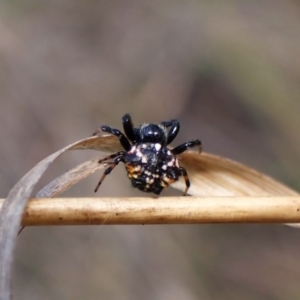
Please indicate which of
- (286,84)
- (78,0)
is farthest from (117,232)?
(78,0)

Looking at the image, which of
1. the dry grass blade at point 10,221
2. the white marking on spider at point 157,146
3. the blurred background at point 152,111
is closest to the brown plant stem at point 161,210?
the dry grass blade at point 10,221

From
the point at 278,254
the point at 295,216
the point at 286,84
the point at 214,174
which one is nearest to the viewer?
the point at 295,216

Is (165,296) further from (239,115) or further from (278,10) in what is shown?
(278,10)

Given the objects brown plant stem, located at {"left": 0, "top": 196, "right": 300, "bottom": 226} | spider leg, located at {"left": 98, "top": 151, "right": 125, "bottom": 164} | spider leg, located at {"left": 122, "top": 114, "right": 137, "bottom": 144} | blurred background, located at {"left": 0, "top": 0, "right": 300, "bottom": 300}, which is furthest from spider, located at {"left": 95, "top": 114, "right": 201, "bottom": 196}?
blurred background, located at {"left": 0, "top": 0, "right": 300, "bottom": 300}

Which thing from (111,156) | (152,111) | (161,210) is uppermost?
(161,210)

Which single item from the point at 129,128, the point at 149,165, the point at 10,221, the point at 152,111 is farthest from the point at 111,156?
the point at 152,111

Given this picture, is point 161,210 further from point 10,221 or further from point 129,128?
point 129,128

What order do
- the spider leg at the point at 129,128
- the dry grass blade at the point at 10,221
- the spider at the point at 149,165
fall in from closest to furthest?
the dry grass blade at the point at 10,221 < the spider at the point at 149,165 < the spider leg at the point at 129,128

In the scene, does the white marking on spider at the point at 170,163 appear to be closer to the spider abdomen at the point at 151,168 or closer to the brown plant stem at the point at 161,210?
the spider abdomen at the point at 151,168

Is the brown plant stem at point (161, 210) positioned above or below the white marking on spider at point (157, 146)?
above
